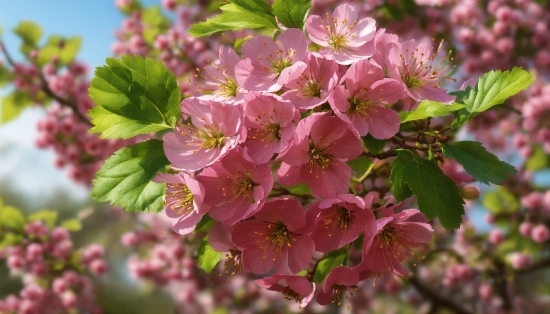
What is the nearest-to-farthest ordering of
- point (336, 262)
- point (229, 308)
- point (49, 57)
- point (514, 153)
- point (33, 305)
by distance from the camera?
point (336, 262) → point (49, 57) → point (33, 305) → point (514, 153) → point (229, 308)

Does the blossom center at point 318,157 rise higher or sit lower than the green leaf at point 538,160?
higher

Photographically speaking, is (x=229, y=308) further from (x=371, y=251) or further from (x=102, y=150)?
(x=371, y=251)

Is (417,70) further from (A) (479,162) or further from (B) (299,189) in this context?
(B) (299,189)

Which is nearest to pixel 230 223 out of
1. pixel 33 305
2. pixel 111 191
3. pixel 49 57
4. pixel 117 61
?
pixel 111 191

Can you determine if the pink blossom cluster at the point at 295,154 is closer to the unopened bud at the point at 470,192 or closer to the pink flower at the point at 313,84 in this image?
the pink flower at the point at 313,84

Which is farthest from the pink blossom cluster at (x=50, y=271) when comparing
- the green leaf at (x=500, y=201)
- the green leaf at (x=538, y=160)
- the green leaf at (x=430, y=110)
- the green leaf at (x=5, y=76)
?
the green leaf at (x=538, y=160)

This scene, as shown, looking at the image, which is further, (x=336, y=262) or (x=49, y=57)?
(x=49, y=57)
